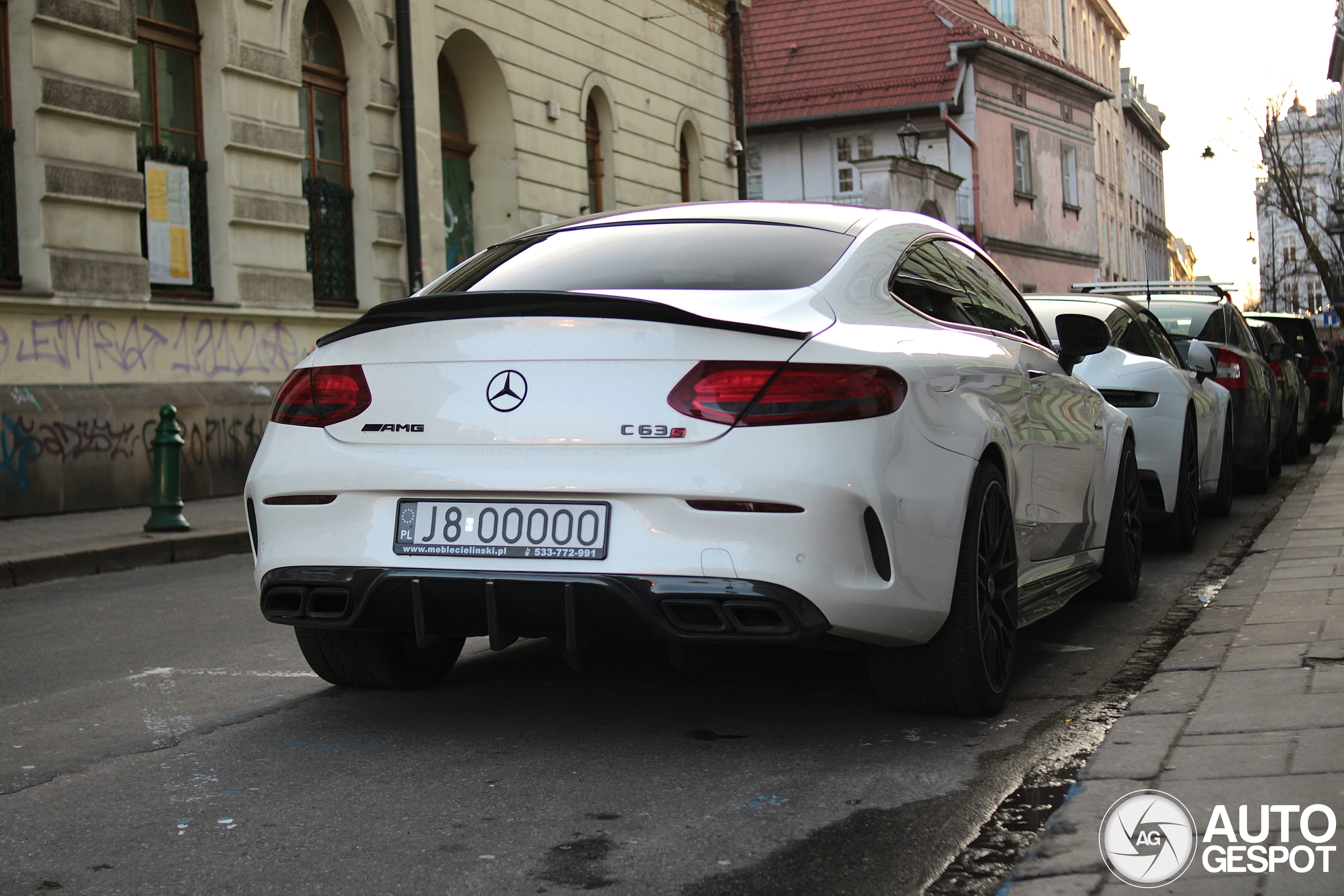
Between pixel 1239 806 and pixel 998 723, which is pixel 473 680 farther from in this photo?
pixel 1239 806

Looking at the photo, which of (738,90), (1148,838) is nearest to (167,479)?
(1148,838)

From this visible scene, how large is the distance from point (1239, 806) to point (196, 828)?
234 centimetres

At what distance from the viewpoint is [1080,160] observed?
46.0 meters

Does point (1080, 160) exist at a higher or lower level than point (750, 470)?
higher

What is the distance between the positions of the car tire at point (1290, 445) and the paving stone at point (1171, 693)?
10773 millimetres

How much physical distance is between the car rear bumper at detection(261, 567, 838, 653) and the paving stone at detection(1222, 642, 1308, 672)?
1666 mm

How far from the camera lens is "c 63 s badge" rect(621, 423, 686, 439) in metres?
3.83

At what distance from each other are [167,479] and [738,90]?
60.9 ft

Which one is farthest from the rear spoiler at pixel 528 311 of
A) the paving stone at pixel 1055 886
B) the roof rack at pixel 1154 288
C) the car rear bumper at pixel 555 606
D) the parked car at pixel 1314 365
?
the parked car at pixel 1314 365

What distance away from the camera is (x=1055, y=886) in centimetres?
292

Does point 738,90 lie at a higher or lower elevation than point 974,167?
lower

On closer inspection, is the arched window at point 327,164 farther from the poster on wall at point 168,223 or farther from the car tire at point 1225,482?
the car tire at point 1225,482

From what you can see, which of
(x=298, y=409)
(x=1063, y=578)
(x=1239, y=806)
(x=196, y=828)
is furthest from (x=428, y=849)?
(x=1063, y=578)

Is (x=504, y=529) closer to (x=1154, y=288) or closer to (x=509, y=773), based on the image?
(x=509, y=773)
